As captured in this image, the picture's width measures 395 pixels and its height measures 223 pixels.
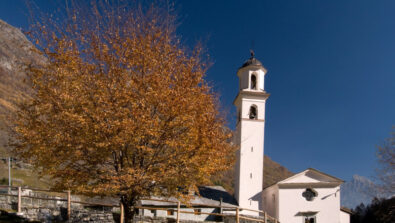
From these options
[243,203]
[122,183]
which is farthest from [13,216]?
[243,203]

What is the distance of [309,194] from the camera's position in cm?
2597

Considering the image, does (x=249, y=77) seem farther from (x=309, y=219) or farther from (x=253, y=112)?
(x=309, y=219)

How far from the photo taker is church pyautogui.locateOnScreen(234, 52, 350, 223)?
25.5 m

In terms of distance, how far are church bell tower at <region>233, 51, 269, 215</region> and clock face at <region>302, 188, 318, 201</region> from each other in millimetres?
3855

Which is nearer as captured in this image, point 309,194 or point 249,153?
point 309,194

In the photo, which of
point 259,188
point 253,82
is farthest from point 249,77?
point 259,188

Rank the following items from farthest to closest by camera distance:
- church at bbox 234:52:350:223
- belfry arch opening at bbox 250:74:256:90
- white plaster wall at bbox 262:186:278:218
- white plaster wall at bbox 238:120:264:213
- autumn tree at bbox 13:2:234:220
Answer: belfry arch opening at bbox 250:74:256:90, white plaster wall at bbox 238:120:264:213, white plaster wall at bbox 262:186:278:218, church at bbox 234:52:350:223, autumn tree at bbox 13:2:234:220

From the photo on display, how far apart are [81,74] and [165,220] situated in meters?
12.2

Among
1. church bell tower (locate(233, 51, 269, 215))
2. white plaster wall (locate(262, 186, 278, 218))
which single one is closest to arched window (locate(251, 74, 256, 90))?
church bell tower (locate(233, 51, 269, 215))

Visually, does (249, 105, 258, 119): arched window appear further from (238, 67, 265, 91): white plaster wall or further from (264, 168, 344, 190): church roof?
(264, 168, 344, 190): church roof

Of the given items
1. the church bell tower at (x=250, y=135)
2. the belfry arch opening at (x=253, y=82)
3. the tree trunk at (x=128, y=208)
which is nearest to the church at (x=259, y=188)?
the church bell tower at (x=250, y=135)

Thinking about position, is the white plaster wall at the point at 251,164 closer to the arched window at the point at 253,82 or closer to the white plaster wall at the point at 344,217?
Result: the arched window at the point at 253,82

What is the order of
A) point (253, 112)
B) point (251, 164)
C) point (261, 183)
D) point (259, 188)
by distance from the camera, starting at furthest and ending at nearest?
1. point (253, 112)
2. point (251, 164)
3. point (261, 183)
4. point (259, 188)

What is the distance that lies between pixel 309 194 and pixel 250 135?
7.32 meters
